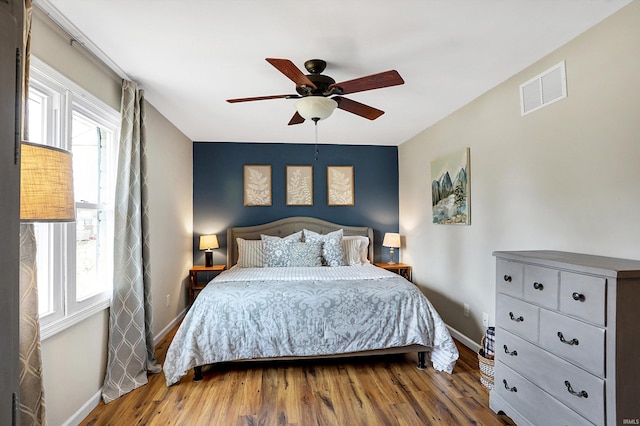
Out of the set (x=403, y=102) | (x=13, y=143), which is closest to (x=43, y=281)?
(x=13, y=143)

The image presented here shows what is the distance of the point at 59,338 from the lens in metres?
1.92

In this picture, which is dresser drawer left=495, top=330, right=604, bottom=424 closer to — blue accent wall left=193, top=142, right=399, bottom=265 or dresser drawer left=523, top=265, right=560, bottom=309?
dresser drawer left=523, top=265, right=560, bottom=309

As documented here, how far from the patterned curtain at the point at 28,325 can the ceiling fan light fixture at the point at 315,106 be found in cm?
149

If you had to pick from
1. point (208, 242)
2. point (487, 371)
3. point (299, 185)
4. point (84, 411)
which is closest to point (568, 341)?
point (487, 371)

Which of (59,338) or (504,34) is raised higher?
(504,34)

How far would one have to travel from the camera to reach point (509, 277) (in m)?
2.07

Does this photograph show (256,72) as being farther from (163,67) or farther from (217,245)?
(217,245)

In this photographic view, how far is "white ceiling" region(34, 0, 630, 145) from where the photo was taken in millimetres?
1754

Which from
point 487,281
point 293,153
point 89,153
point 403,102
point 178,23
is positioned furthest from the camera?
point 293,153

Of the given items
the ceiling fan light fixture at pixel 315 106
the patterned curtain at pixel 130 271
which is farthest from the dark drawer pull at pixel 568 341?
the patterned curtain at pixel 130 271

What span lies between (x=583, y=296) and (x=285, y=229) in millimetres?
3769

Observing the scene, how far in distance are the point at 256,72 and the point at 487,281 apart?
2690 mm

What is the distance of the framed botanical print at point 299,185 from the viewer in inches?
195

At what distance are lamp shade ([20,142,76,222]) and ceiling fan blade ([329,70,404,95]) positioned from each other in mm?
1623
